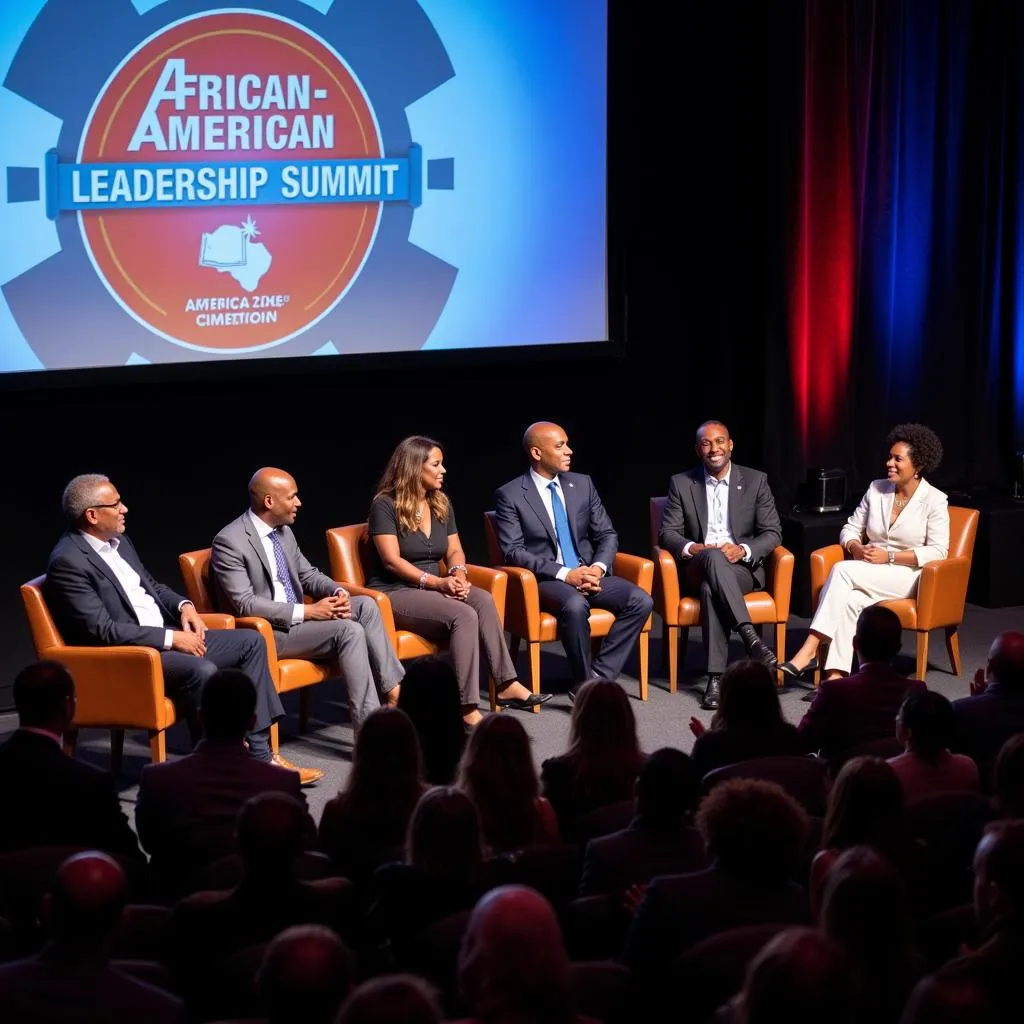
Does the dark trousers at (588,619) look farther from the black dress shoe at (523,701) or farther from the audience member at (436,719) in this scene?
the audience member at (436,719)

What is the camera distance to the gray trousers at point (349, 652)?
6020mm

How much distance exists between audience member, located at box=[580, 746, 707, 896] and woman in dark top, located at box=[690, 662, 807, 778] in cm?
90

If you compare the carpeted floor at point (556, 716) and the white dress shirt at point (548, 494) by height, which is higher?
the white dress shirt at point (548, 494)

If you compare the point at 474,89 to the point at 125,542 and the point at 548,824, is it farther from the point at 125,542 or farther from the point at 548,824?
the point at 548,824

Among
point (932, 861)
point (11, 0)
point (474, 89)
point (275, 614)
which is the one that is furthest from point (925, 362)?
point (932, 861)

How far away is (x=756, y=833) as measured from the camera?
2.85 meters

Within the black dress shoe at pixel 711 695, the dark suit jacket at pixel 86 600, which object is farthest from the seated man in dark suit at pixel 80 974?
the black dress shoe at pixel 711 695

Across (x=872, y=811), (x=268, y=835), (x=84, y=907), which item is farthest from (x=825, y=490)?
(x=84, y=907)

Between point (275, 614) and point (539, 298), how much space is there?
251 centimetres

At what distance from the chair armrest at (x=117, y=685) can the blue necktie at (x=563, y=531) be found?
210 cm

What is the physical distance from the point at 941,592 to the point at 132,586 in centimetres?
343

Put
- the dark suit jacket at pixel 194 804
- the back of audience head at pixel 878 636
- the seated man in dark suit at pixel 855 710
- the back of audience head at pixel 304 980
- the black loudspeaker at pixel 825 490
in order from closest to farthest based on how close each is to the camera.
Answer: the back of audience head at pixel 304 980 < the dark suit jacket at pixel 194 804 < the seated man in dark suit at pixel 855 710 < the back of audience head at pixel 878 636 < the black loudspeaker at pixel 825 490

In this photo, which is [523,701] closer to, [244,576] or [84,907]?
[244,576]

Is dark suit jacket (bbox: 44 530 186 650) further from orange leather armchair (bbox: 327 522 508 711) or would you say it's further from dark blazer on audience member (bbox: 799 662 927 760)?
dark blazer on audience member (bbox: 799 662 927 760)
